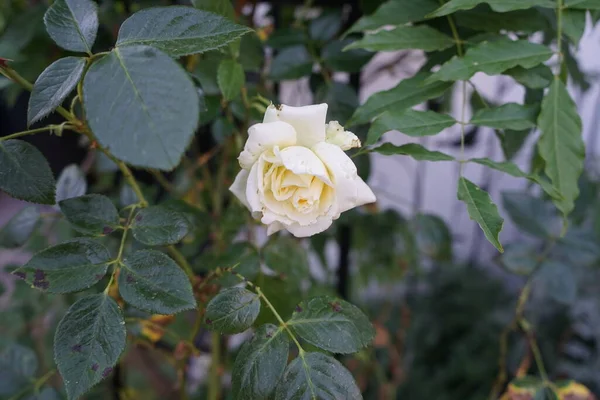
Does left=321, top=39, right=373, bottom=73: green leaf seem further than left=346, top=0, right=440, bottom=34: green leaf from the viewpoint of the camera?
Yes

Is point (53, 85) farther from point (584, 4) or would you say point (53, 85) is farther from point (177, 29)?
point (584, 4)

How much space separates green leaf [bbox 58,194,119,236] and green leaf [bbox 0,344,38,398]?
0.32 m

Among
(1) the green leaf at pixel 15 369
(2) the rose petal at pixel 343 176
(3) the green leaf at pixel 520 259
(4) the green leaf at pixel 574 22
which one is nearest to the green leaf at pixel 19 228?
(1) the green leaf at pixel 15 369

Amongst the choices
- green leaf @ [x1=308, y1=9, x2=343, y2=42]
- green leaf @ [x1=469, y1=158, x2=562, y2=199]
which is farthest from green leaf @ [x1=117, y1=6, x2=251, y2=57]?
green leaf @ [x1=308, y1=9, x2=343, y2=42]

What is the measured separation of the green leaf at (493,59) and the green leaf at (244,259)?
29 centimetres

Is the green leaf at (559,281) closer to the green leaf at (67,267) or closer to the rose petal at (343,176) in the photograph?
the rose petal at (343,176)

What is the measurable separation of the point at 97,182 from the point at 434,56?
2.42 feet

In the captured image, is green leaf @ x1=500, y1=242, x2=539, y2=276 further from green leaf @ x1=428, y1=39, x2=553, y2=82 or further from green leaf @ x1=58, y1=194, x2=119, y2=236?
green leaf @ x1=58, y1=194, x2=119, y2=236

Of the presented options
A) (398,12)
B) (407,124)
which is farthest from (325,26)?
(407,124)

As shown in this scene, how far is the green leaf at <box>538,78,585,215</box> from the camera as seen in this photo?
46 cm

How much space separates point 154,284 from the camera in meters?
0.37

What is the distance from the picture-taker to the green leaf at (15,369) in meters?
0.62

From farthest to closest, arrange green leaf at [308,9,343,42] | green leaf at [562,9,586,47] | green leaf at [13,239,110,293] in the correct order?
green leaf at [308,9,343,42]
green leaf at [562,9,586,47]
green leaf at [13,239,110,293]

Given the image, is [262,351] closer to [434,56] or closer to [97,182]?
[434,56]
